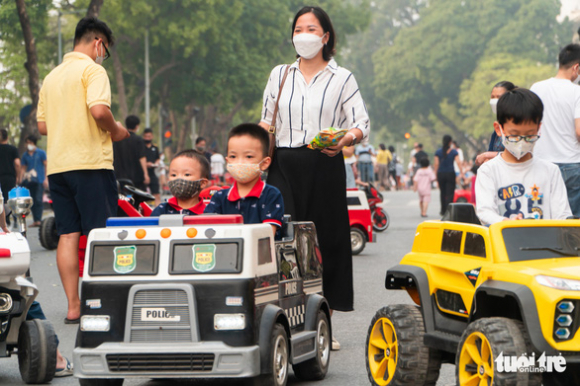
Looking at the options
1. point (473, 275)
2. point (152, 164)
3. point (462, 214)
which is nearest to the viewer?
point (473, 275)

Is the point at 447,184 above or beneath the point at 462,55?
beneath

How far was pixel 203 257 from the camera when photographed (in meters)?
5.10

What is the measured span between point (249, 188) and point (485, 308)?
5.79ft

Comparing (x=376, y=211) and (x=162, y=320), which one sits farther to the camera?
(x=376, y=211)

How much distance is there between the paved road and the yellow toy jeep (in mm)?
806

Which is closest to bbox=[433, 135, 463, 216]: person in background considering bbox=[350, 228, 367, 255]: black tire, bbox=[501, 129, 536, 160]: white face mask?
bbox=[350, 228, 367, 255]: black tire

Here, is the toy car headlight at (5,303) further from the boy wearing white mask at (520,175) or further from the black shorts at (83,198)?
the boy wearing white mask at (520,175)

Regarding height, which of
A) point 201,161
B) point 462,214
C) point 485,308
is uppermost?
point 201,161

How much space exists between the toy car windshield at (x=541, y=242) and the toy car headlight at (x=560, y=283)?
15.6 inches

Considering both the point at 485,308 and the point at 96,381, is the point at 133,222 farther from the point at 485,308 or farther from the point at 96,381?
the point at 485,308

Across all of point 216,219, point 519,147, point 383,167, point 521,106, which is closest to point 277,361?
point 216,219

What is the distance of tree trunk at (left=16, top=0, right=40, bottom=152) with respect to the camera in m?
22.7

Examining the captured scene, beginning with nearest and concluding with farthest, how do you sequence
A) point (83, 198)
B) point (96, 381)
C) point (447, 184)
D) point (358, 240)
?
point (96, 381)
point (83, 198)
point (358, 240)
point (447, 184)

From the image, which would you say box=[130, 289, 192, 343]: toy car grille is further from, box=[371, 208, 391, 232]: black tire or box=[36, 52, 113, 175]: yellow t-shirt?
box=[371, 208, 391, 232]: black tire
